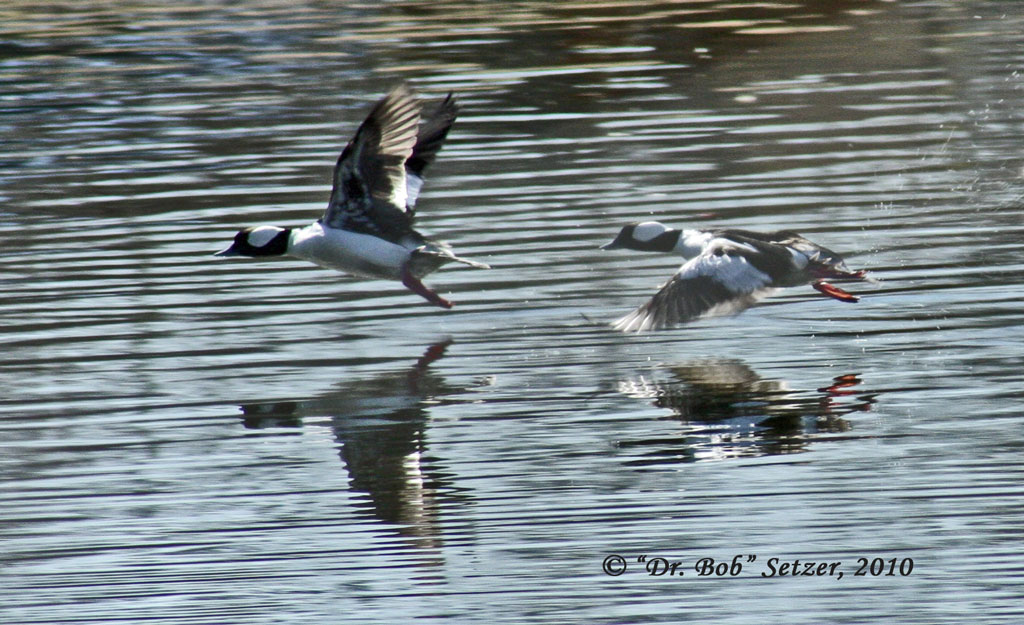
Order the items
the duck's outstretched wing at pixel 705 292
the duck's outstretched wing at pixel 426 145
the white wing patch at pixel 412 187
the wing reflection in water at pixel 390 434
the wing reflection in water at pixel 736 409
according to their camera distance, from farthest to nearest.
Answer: the duck's outstretched wing at pixel 426 145 < the white wing patch at pixel 412 187 < the duck's outstretched wing at pixel 705 292 < the wing reflection in water at pixel 736 409 < the wing reflection in water at pixel 390 434

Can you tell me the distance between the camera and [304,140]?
50.2 ft

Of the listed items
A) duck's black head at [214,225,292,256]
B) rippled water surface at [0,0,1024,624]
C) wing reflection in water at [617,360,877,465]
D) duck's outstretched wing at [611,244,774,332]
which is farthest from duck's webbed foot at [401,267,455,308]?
wing reflection in water at [617,360,877,465]

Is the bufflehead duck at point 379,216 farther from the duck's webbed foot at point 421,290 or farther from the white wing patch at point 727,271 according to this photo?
the white wing patch at point 727,271

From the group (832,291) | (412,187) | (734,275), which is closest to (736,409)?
(734,275)

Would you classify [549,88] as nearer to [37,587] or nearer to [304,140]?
[304,140]

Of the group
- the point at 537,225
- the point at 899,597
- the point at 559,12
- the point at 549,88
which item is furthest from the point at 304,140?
the point at 899,597

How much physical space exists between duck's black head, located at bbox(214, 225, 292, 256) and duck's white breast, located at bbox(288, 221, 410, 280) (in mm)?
227

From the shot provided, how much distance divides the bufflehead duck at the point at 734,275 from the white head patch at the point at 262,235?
8.13 ft

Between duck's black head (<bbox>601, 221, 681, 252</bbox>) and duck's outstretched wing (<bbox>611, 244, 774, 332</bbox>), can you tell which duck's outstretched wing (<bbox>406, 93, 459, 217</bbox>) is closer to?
duck's black head (<bbox>601, 221, 681, 252</bbox>)

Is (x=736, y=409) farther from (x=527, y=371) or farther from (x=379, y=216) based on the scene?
(x=379, y=216)

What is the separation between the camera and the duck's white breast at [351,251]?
9953mm

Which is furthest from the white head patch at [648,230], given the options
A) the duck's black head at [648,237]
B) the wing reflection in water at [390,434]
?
the wing reflection in water at [390,434]

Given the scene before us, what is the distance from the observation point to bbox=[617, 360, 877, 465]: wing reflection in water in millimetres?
7547

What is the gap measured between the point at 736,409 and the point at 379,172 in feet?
9.57
